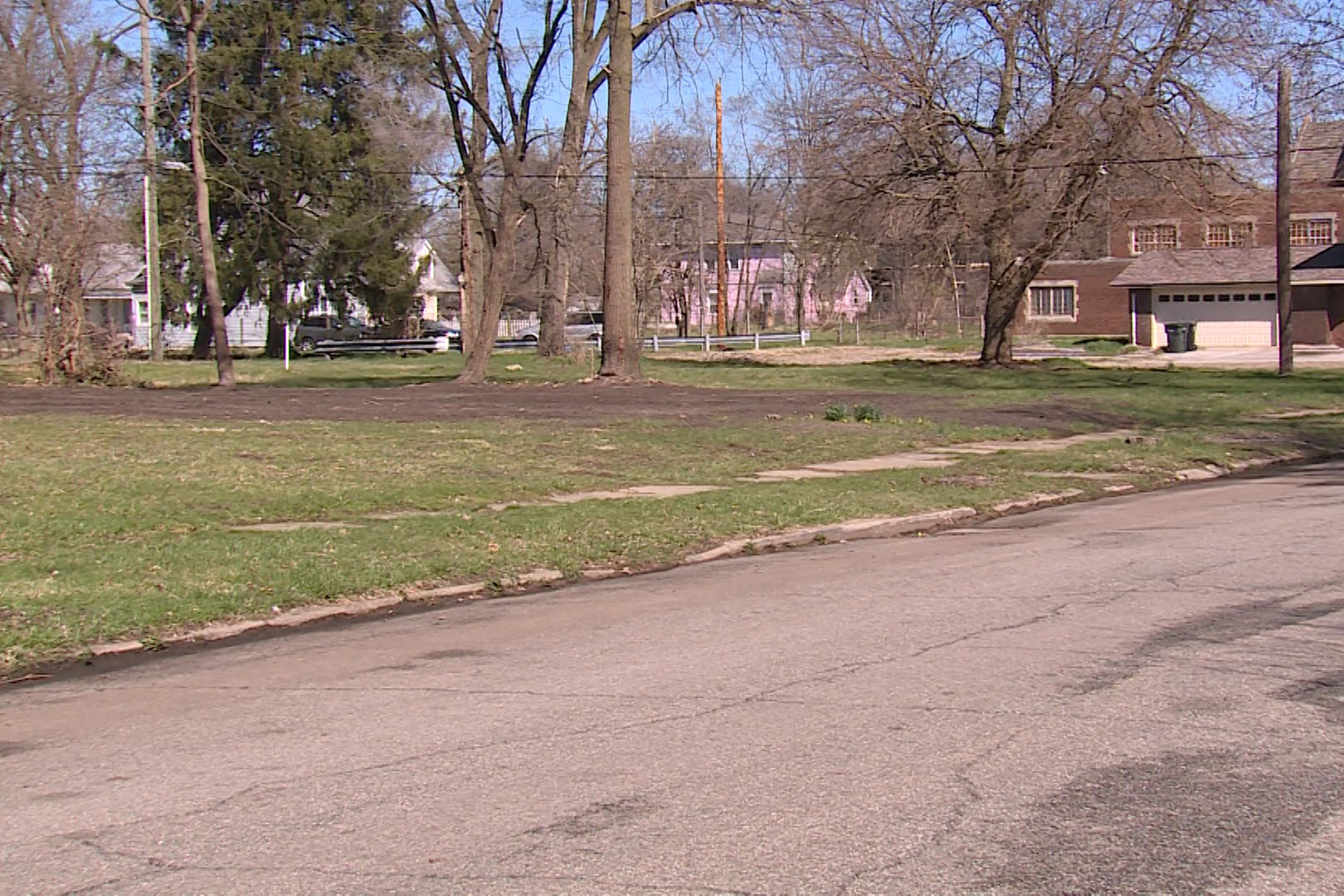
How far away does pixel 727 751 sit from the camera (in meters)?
5.90

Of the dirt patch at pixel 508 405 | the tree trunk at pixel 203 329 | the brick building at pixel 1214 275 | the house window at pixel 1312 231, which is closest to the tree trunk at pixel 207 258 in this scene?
the dirt patch at pixel 508 405

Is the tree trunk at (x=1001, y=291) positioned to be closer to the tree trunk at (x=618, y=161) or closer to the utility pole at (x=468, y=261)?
the tree trunk at (x=618, y=161)

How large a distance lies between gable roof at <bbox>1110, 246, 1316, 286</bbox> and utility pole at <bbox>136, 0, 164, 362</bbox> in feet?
129

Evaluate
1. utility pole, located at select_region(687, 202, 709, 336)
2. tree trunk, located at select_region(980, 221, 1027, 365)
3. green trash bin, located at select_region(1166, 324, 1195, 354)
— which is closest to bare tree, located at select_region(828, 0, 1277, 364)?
tree trunk, located at select_region(980, 221, 1027, 365)

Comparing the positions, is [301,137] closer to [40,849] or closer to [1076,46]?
[1076,46]

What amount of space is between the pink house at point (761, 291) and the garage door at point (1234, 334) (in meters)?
25.1

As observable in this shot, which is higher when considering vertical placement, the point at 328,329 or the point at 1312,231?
the point at 1312,231

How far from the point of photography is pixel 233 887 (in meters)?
4.53

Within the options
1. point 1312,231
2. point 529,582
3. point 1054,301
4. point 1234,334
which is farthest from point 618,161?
point 1054,301

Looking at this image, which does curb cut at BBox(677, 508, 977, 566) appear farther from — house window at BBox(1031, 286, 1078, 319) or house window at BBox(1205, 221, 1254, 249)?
house window at BBox(1031, 286, 1078, 319)

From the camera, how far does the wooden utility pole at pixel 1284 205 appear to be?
111 feet

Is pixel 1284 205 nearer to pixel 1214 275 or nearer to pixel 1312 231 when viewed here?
pixel 1214 275

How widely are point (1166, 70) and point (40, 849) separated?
1452 inches

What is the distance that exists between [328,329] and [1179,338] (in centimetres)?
3856
